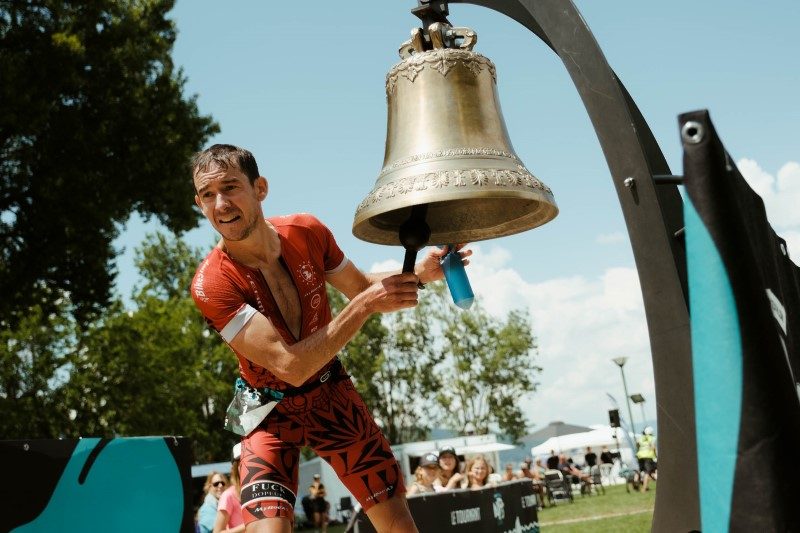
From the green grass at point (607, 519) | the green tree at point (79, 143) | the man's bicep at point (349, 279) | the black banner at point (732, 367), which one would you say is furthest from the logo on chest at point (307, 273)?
the green tree at point (79, 143)

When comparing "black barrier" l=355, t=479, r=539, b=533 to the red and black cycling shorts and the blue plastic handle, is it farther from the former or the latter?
the blue plastic handle

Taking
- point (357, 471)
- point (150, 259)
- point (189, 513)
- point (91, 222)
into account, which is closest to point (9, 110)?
point (91, 222)

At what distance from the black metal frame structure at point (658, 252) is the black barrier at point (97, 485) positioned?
275cm

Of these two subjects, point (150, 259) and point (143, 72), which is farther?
point (150, 259)

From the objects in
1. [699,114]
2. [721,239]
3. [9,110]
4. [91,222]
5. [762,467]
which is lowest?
[762,467]

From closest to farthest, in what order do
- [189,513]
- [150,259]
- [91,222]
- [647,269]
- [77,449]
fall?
1. [647,269]
2. [77,449]
3. [189,513]
4. [91,222]
5. [150,259]

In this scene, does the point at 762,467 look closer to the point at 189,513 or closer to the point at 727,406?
the point at 727,406

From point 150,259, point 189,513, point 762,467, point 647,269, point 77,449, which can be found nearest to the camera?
point 762,467

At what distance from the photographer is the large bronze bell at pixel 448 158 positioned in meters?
3.25

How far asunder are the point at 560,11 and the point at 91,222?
16.6 m

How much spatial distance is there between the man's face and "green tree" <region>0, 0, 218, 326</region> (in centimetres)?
1459

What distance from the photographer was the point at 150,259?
55.2 m

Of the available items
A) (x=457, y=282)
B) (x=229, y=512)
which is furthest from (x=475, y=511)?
(x=457, y=282)

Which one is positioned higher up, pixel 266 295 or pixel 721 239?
pixel 266 295
